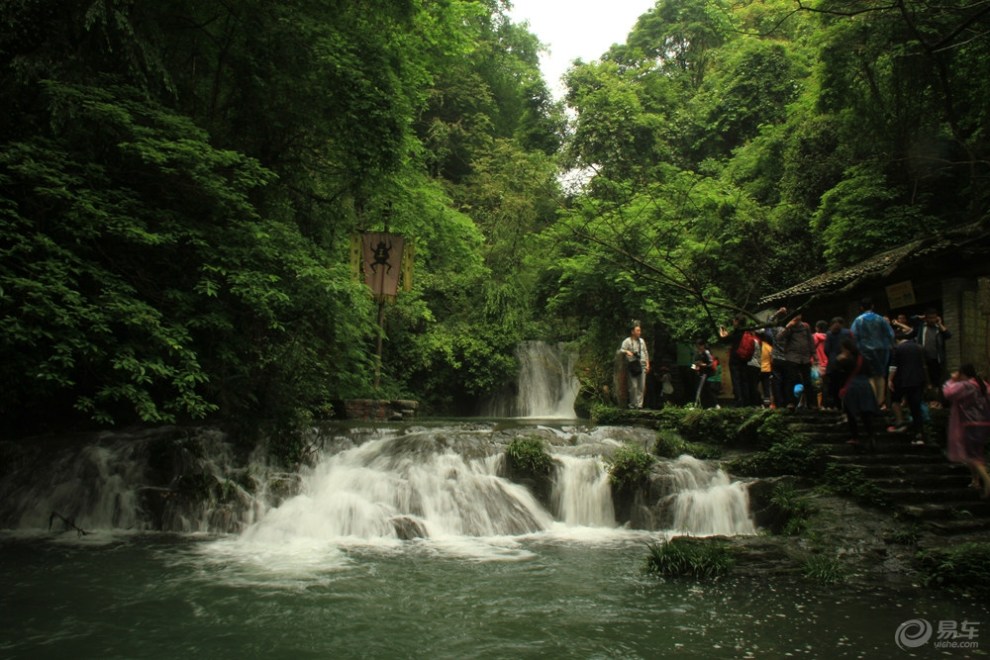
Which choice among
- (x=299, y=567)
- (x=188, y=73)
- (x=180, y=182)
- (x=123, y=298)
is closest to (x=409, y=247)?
(x=188, y=73)

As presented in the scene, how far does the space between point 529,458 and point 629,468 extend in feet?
5.39

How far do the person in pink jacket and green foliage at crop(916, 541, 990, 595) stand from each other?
5.39ft

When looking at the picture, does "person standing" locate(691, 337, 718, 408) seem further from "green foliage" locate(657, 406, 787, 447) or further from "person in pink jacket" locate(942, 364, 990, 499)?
"person in pink jacket" locate(942, 364, 990, 499)

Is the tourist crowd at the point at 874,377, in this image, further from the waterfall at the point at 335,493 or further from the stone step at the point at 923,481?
the waterfall at the point at 335,493

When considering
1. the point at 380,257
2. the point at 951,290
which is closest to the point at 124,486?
the point at 380,257

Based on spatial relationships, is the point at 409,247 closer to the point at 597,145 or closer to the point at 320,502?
the point at 320,502

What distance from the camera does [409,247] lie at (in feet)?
52.0

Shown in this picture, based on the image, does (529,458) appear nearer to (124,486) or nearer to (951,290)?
(124,486)

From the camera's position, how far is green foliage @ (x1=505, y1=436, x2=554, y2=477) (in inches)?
442

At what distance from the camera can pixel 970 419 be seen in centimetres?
849

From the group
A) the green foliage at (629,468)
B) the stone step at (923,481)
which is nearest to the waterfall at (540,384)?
the green foliage at (629,468)

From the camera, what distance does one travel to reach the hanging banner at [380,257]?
15234mm

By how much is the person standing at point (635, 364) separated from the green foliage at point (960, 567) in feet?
27.5

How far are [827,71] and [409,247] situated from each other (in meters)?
11.2
